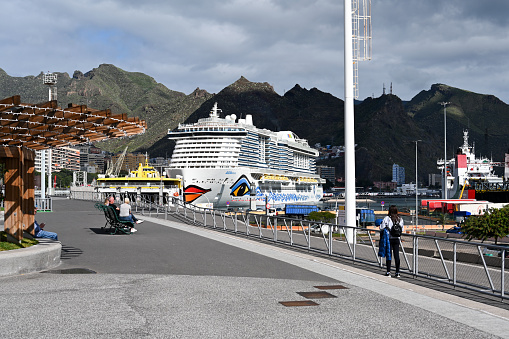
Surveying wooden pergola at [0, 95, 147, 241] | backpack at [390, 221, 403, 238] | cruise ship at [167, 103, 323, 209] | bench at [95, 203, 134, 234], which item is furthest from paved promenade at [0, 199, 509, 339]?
cruise ship at [167, 103, 323, 209]

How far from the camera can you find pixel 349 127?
1733 centimetres

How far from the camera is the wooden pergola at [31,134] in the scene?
10138 millimetres

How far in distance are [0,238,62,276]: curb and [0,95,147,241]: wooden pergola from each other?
1.44 meters

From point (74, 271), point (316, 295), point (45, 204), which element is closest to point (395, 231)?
point (316, 295)

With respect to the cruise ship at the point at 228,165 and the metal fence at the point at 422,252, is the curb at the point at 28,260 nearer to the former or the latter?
the metal fence at the point at 422,252

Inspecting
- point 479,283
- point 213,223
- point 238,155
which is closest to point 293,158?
point 238,155

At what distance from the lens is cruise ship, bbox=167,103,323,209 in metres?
83.6

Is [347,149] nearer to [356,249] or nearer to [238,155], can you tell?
[356,249]

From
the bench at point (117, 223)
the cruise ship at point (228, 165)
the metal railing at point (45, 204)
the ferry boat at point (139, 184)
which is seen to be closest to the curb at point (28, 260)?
the bench at point (117, 223)

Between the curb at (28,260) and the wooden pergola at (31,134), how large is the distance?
1442 mm

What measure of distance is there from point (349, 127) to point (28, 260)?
419 inches

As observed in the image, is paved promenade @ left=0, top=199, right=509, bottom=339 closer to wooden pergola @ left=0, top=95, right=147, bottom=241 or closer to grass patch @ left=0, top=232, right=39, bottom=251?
grass patch @ left=0, top=232, right=39, bottom=251

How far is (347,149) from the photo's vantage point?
691 inches

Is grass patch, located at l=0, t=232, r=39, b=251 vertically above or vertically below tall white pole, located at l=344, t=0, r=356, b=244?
below
